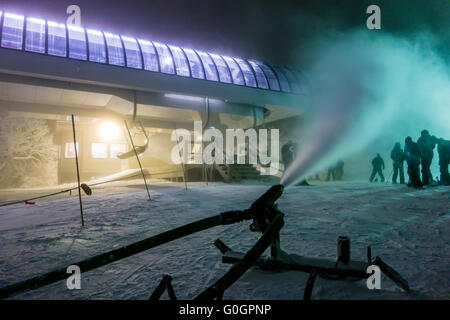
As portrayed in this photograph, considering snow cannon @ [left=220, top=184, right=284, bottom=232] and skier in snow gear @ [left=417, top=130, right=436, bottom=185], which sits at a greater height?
skier in snow gear @ [left=417, top=130, right=436, bottom=185]

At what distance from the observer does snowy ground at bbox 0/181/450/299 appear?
196cm

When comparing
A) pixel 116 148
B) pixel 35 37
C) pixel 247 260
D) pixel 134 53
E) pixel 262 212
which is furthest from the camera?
pixel 116 148

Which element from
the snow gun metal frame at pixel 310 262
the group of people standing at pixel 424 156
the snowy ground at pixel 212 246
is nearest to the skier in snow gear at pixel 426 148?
the group of people standing at pixel 424 156

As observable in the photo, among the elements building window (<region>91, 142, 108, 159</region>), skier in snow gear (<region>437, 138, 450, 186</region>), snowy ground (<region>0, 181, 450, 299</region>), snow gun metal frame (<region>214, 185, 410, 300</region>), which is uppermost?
building window (<region>91, 142, 108, 159</region>)

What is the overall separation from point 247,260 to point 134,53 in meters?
18.0

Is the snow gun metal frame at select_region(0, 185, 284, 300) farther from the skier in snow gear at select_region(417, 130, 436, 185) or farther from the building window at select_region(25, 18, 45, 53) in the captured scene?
the building window at select_region(25, 18, 45, 53)

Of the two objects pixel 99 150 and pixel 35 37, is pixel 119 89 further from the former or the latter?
pixel 99 150

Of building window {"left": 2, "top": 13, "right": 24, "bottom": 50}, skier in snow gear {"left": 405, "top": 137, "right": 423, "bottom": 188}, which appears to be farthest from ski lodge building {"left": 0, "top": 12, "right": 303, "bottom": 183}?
skier in snow gear {"left": 405, "top": 137, "right": 423, "bottom": 188}

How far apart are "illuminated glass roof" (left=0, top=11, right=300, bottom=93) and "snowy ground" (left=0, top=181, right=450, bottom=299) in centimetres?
1208

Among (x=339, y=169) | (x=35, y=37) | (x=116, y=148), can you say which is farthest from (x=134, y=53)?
(x=339, y=169)

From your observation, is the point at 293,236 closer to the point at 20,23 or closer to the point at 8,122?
the point at 20,23

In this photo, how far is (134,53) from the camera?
54.2ft

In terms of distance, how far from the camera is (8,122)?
57.4 ft
